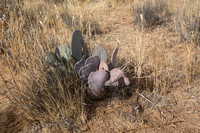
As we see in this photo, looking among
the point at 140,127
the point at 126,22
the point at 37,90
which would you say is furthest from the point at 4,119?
the point at 126,22

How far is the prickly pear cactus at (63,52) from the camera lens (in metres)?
1.68

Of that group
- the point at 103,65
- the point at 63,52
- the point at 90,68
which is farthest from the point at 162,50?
the point at 63,52

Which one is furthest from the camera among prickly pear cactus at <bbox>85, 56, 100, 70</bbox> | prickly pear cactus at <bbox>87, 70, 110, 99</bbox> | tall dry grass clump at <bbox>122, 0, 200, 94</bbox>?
tall dry grass clump at <bbox>122, 0, 200, 94</bbox>

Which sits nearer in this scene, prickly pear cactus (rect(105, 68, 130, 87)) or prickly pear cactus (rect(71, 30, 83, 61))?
prickly pear cactus (rect(105, 68, 130, 87))

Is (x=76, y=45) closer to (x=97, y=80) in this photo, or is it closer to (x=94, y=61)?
(x=94, y=61)

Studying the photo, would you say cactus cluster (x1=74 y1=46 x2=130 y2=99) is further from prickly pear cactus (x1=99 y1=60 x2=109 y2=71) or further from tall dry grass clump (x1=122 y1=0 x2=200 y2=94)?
tall dry grass clump (x1=122 y1=0 x2=200 y2=94)

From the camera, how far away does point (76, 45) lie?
1764 mm

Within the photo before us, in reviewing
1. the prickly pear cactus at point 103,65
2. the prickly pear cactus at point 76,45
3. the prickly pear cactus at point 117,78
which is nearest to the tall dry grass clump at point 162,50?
the prickly pear cactus at point 117,78

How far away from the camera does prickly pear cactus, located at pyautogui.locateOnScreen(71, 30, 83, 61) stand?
1.72 metres

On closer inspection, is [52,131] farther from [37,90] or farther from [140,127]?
[140,127]

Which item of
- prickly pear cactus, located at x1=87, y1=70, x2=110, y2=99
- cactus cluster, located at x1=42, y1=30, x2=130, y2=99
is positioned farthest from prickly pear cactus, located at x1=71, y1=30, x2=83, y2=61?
prickly pear cactus, located at x1=87, y1=70, x2=110, y2=99

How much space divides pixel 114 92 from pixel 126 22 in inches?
96.7

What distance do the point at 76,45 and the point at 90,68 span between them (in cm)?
34

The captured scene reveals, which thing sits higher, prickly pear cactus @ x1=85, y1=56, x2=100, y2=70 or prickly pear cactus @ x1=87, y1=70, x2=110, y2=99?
prickly pear cactus @ x1=85, y1=56, x2=100, y2=70
